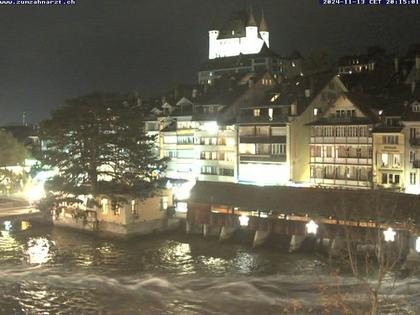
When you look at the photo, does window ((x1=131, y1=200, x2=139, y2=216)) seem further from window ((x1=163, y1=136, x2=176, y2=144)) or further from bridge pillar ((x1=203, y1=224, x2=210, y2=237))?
window ((x1=163, y1=136, x2=176, y2=144))

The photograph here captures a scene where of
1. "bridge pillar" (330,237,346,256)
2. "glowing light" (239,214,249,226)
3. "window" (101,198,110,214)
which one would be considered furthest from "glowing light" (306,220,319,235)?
"window" (101,198,110,214)

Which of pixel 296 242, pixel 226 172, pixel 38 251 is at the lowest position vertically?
pixel 38 251

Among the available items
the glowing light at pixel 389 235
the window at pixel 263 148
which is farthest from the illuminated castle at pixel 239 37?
the glowing light at pixel 389 235

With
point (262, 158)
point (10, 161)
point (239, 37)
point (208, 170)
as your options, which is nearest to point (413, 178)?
point (262, 158)

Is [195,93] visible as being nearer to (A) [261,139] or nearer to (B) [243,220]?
(A) [261,139]

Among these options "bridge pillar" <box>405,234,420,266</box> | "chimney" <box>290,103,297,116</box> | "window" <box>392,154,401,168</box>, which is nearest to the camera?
"bridge pillar" <box>405,234,420,266</box>

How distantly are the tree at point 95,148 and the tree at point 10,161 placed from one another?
2277cm

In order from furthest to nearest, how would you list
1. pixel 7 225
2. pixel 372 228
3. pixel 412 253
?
pixel 7 225 < pixel 372 228 < pixel 412 253

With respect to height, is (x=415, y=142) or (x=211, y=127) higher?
(x=211, y=127)

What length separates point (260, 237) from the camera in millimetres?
47062

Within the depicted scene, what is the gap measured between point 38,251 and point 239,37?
3466 inches

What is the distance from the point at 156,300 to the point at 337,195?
56.7 feet

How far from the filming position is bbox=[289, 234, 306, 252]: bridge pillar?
147 ft

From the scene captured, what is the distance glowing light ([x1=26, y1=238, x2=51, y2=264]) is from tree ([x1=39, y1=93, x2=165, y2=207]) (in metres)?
5.70
